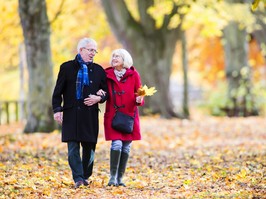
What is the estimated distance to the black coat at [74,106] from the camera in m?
8.52

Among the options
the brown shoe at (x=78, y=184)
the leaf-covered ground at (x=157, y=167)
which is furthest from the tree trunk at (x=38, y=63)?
the brown shoe at (x=78, y=184)

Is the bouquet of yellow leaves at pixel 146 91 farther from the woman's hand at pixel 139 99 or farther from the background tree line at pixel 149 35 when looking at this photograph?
the background tree line at pixel 149 35

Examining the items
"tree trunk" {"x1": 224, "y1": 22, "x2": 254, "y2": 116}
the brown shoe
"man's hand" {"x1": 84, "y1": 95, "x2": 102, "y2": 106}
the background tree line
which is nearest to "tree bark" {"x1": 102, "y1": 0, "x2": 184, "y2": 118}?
the background tree line

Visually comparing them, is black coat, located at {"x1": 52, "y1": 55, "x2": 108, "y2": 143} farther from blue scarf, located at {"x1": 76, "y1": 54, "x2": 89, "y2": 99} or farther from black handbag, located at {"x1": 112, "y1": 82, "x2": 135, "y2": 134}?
black handbag, located at {"x1": 112, "y1": 82, "x2": 135, "y2": 134}

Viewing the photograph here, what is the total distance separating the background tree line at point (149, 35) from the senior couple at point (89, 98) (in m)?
5.73

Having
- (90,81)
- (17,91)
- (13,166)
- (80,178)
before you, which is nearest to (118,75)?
(90,81)

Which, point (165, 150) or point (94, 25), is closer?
point (165, 150)

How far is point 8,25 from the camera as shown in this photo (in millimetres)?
25766

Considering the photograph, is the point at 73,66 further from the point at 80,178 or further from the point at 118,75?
the point at 80,178

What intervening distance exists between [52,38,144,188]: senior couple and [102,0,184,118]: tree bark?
1570 centimetres

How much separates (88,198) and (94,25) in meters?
24.0

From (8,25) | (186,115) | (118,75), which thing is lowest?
(186,115)

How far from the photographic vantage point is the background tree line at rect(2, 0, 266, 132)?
58.0ft

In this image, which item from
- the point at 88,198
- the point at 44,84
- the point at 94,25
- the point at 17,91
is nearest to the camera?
the point at 88,198
